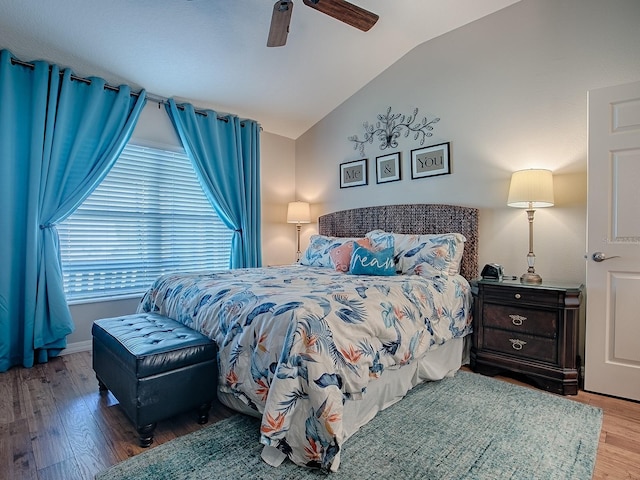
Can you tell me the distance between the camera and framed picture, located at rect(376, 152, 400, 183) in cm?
383

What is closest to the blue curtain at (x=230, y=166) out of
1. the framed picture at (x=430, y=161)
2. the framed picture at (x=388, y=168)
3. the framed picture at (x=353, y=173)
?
the framed picture at (x=353, y=173)

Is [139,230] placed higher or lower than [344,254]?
higher

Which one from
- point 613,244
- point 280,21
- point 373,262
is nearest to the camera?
point 280,21

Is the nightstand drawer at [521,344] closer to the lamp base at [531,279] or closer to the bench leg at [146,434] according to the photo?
the lamp base at [531,279]

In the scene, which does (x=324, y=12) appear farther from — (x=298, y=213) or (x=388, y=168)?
(x=298, y=213)

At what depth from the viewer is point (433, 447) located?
5.68 feet

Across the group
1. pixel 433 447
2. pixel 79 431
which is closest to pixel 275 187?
pixel 79 431

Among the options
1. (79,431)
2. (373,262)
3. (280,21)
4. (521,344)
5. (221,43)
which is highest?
(221,43)

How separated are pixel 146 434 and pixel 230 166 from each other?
10.4ft

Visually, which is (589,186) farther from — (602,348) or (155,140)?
(155,140)

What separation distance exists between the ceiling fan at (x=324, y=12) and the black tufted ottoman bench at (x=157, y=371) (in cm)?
197

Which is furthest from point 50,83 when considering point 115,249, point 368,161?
point 368,161

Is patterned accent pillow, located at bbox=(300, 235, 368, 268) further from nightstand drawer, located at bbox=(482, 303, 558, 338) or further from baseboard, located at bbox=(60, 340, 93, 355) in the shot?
baseboard, located at bbox=(60, 340, 93, 355)

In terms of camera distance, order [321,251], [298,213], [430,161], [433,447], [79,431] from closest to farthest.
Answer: [433,447]
[79,431]
[430,161]
[321,251]
[298,213]
